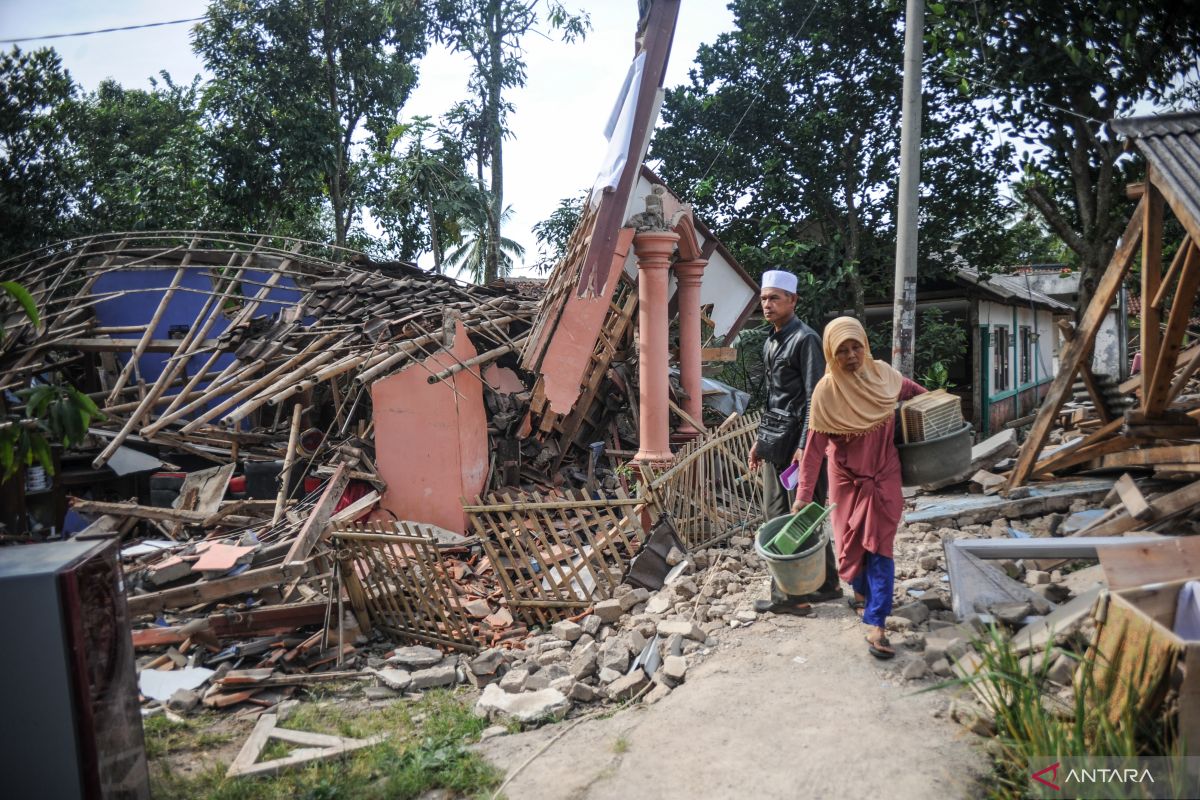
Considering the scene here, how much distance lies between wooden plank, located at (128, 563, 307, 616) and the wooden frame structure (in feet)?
21.2

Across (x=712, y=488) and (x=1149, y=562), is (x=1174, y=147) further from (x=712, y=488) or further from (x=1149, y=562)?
(x=712, y=488)

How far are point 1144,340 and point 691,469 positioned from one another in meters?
3.69

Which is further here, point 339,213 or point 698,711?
point 339,213

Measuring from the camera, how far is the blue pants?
4.07 metres

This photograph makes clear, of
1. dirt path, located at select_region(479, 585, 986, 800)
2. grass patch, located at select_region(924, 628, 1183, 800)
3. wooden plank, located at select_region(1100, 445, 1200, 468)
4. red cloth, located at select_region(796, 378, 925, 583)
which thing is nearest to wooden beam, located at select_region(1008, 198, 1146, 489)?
wooden plank, located at select_region(1100, 445, 1200, 468)

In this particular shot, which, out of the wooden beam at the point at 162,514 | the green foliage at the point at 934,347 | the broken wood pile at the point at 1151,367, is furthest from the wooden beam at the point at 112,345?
the green foliage at the point at 934,347

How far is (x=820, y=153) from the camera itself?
48.1 feet

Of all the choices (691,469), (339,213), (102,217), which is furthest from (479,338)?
(102,217)

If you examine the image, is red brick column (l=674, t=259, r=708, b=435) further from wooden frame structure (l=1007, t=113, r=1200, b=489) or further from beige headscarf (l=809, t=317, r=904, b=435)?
beige headscarf (l=809, t=317, r=904, b=435)

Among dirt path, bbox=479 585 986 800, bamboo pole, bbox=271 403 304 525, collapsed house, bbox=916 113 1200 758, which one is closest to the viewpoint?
collapsed house, bbox=916 113 1200 758

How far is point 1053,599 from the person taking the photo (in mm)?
4383

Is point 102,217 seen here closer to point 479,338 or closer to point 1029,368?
point 479,338

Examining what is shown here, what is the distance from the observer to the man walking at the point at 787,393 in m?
4.84

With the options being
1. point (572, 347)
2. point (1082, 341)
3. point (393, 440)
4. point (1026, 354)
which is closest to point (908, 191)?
point (1082, 341)
